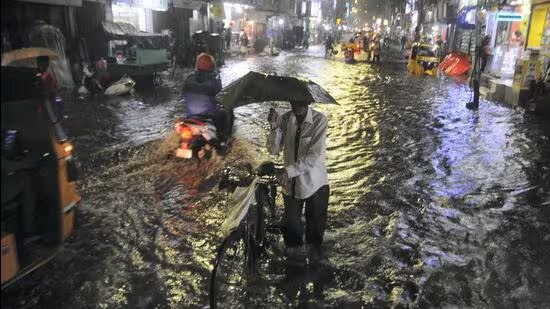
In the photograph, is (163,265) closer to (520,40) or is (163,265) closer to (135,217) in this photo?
(135,217)

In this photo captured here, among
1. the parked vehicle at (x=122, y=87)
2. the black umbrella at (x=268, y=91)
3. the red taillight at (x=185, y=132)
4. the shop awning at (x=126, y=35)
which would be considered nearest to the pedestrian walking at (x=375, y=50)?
the shop awning at (x=126, y=35)

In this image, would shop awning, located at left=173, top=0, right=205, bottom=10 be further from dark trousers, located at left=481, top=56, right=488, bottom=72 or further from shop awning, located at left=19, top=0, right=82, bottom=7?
dark trousers, located at left=481, top=56, right=488, bottom=72

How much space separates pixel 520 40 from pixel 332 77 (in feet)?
29.6

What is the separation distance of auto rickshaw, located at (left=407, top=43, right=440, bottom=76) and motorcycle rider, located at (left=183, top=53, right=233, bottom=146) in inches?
767

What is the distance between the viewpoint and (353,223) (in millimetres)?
6387

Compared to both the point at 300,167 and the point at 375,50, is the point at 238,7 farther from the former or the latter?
the point at 300,167

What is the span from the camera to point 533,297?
185 inches

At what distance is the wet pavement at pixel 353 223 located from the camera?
468cm

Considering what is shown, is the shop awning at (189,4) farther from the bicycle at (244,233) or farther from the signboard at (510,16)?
the bicycle at (244,233)

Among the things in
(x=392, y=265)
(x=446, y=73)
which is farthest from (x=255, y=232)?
(x=446, y=73)

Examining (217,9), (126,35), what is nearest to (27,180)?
(126,35)

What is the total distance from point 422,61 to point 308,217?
74.4 feet

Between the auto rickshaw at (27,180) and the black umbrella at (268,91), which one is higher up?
the black umbrella at (268,91)

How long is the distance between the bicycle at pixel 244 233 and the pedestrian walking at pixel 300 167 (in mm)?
197
